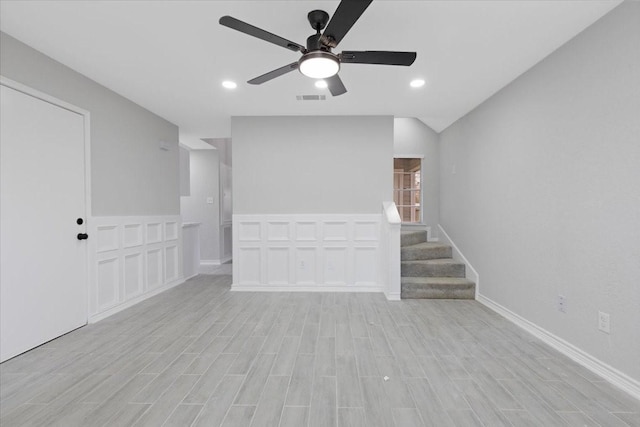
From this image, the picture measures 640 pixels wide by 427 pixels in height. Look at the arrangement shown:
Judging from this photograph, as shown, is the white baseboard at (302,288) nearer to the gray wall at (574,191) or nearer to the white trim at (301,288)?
the white trim at (301,288)

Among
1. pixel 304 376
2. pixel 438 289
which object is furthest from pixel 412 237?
pixel 304 376

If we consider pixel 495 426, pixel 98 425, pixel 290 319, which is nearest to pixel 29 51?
pixel 98 425

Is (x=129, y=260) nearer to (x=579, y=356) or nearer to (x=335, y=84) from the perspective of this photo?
(x=335, y=84)

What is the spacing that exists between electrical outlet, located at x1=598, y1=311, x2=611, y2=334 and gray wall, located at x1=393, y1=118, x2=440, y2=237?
129 inches

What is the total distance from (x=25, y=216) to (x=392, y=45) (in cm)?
341

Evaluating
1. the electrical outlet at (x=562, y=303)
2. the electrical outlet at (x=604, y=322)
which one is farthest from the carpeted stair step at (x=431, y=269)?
the electrical outlet at (x=604, y=322)

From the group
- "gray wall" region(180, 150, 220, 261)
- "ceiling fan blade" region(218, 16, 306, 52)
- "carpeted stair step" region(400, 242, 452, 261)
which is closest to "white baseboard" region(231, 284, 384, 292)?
"carpeted stair step" region(400, 242, 452, 261)

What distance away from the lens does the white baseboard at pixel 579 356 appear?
1.84m

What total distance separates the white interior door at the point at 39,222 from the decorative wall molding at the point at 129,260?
0.13m

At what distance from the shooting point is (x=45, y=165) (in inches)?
101

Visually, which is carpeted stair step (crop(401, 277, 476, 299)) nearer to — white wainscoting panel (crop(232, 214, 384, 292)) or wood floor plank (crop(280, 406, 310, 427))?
white wainscoting panel (crop(232, 214, 384, 292))

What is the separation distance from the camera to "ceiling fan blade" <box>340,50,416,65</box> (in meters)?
1.90

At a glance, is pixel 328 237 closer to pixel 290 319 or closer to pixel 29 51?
pixel 290 319

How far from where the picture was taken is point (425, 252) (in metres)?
4.33
